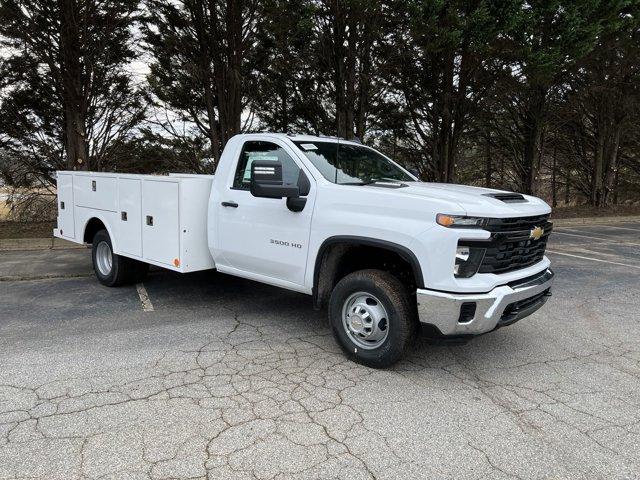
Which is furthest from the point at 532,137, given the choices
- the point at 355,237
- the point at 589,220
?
the point at 355,237

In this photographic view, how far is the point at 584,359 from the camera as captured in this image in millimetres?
4715

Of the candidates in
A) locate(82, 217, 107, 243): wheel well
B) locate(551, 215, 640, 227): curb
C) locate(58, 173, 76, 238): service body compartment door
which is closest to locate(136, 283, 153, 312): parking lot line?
locate(82, 217, 107, 243): wheel well

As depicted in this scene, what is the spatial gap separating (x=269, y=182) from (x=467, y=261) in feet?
6.00

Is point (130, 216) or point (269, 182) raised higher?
point (269, 182)

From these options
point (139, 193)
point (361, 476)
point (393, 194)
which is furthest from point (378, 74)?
point (361, 476)

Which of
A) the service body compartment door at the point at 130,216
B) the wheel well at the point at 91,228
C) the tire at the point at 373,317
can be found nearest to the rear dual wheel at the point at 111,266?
the wheel well at the point at 91,228

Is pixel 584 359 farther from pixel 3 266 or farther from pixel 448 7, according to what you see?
pixel 448 7

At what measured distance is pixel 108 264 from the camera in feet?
23.8

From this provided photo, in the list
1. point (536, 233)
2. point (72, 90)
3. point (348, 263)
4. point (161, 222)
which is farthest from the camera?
point (72, 90)

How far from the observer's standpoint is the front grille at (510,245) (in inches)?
159

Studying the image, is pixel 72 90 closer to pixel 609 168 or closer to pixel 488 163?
pixel 488 163

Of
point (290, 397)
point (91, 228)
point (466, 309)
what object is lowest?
point (290, 397)

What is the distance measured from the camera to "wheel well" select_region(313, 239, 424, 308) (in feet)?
14.9

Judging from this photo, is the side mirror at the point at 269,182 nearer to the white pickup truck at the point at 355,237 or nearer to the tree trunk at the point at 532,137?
the white pickup truck at the point at 355,237
